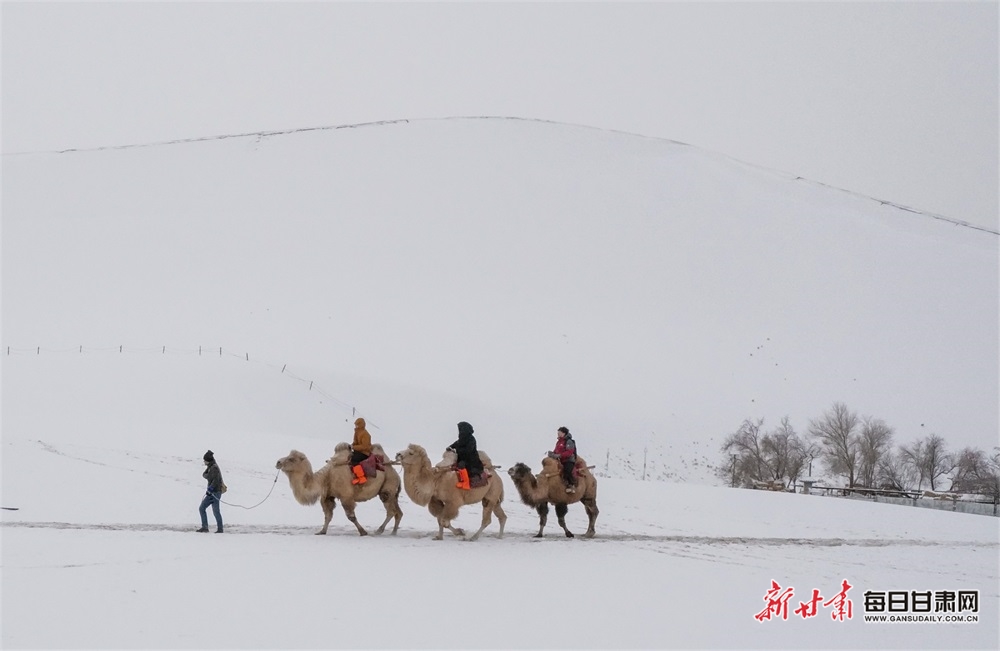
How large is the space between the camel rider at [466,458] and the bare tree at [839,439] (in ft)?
70.9

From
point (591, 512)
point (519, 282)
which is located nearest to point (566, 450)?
point (591, 512)

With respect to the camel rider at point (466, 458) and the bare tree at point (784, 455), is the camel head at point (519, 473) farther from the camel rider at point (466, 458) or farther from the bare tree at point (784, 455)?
the bare tree at point (784, 455)

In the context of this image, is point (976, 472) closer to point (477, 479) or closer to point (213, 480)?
point (477, 479)

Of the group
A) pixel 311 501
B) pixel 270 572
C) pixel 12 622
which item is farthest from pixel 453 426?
pixel 12 622

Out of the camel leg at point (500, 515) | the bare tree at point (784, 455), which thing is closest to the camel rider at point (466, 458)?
the camel leg at point (500, 515)

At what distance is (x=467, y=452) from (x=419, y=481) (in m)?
0.94

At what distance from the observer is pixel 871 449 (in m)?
35.0

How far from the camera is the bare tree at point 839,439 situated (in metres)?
34.8

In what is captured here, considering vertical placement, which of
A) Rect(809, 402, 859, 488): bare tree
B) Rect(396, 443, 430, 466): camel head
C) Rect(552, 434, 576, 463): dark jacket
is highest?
Rect(809, 402, 859, 488): bare tree

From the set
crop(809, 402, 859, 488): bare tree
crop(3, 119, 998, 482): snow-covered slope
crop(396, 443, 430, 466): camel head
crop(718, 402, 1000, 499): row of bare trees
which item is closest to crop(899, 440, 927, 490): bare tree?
crop(718, 402, 1000, 499): row of bare trees

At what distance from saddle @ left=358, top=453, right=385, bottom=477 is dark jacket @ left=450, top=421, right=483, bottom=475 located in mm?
1384

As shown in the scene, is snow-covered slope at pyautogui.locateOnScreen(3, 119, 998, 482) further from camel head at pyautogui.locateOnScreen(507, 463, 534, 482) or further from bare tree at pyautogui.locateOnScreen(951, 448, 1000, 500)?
camel head at pyautogui.locateOnScreen(507, 463, 534, 482)

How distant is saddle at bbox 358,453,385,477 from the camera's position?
16.2 meters

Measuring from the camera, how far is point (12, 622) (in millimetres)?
9797
